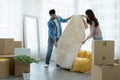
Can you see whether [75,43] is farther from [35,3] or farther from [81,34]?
[35,3]

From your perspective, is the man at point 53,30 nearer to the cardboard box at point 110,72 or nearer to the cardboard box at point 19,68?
the cardboard box at point 19,68

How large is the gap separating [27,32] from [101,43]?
362 centimetres

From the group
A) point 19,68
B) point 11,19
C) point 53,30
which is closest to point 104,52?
point 19,68

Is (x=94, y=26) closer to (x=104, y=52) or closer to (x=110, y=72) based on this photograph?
(x=104, y=52)

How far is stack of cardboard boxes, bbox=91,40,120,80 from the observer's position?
3346mm

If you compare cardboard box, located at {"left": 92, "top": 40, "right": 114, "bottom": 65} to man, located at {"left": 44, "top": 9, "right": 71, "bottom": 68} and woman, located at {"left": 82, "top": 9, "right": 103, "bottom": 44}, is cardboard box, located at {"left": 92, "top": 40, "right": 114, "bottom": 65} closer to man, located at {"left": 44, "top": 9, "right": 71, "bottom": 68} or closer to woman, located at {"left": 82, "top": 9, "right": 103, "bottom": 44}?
woman, located at {"left": 82, "top": 9, "right": 103, "bottom": 44}

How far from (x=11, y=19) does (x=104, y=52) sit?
3.42 meters

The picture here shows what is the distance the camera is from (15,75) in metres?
4.40

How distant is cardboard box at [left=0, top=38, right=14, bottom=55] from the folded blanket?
1.14m

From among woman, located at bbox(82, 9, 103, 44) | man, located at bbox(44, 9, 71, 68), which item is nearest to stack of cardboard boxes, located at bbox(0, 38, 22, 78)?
man, located at bbox(44, 9, 71, 68)

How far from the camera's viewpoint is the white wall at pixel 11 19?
19.1ft

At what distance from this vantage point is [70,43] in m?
5.28

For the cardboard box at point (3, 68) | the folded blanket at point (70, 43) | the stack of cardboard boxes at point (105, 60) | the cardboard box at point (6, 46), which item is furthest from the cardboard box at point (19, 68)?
the stack of cardboard boxes at point (105, 60)

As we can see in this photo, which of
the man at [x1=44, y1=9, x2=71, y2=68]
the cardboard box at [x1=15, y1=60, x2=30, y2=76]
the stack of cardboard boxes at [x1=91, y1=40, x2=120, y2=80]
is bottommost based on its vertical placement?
the cardboard box at [x1=15, y1=60, x2=30, y2=76]
